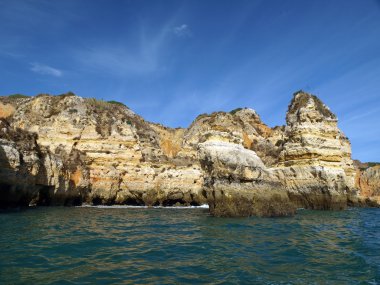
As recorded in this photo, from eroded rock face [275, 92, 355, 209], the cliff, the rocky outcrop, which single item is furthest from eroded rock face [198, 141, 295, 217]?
the rocky outcrop

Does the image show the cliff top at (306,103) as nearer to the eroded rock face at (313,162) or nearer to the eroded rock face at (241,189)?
the eroded rock face at (313,162)

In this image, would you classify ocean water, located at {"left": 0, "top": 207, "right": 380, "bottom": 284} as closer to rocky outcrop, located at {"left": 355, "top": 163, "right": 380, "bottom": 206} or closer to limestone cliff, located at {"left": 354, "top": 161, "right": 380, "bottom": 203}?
limestone cliff, located at {"left": 354, "top": 161, "right": 380, "bottom": 203}

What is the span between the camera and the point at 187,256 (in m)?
9.38

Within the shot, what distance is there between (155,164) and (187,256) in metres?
32.3

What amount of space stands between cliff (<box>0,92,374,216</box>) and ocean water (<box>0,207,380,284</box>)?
6.75m

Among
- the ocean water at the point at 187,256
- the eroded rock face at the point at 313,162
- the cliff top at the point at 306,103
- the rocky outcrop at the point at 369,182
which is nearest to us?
the ocean water at the point at 187,256

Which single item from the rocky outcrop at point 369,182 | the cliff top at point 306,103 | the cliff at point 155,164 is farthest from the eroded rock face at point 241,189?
the rocky outcrop at point 369,182

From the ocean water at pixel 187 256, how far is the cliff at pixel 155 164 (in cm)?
675

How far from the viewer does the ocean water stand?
729 cm

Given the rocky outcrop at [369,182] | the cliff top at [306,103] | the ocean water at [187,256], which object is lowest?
the ocean water at [187,256]

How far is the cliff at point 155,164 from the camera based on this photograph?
2070 cm

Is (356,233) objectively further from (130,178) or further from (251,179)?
(130,178)

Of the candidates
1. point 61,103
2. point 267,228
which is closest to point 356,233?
point 267,228

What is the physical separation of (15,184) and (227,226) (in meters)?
18.1
